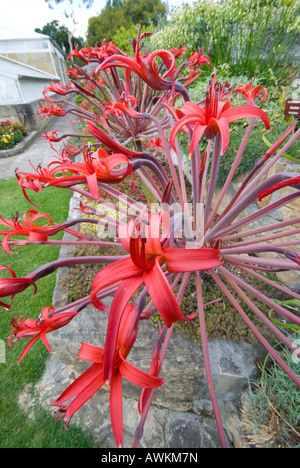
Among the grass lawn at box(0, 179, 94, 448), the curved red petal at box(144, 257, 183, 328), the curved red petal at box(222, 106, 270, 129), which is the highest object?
the curved red petal at box(222, 106, 270, 129)

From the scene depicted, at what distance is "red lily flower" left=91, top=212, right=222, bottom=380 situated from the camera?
442 millimetres

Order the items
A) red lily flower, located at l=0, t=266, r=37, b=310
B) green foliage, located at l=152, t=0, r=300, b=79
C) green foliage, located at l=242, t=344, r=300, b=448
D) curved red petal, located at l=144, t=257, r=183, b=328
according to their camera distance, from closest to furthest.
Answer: curved red petal, located at l=144, t=257, r=183, b=328, red lily flower, located at l=0, t=266, r=37, b=310, green foliage, located at l=242, t=344, r=300, b=448, green foliage, located at l=152, t=0, r=300, b=79

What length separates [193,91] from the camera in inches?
112

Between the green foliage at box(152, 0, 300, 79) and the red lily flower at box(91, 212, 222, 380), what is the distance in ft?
11.9

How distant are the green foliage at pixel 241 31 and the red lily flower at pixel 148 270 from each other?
3634 mm

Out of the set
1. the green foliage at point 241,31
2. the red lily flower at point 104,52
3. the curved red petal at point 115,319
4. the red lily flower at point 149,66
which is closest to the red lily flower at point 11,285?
the curved red petal at point 115,319

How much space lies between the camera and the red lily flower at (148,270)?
0.44 m

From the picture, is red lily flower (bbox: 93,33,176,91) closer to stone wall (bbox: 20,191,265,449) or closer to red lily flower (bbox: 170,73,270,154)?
red lily flower (bbox: 170,73,270,154)

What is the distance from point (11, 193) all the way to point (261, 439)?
17.4ft

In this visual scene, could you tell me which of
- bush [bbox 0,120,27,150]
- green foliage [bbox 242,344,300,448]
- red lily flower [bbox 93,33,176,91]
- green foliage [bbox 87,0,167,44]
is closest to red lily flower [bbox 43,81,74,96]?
red lily flower [bbox 93,33,176,91]

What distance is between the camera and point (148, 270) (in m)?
0.50

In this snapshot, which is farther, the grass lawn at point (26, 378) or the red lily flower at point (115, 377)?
the grass lawn at point (26, 378)

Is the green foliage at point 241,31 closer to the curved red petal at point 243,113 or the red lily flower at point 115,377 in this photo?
the curved red petal at point 243,113

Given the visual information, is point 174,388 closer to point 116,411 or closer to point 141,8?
point 116,411
